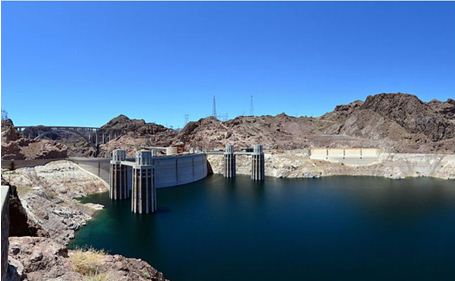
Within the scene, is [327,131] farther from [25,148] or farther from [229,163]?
[25,148]

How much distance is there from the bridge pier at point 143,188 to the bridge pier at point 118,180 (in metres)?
7.53

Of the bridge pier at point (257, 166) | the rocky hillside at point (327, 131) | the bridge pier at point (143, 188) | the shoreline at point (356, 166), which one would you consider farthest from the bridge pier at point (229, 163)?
the bridge pier at point (143, 188)

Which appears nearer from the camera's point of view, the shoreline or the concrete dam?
the concrete dam

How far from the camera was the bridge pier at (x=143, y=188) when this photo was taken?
42531 mm

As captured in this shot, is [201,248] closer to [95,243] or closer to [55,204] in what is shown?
[95,243]

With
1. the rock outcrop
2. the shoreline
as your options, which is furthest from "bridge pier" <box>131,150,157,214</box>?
the shoreline

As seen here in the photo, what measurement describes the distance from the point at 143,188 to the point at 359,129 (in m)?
83.4

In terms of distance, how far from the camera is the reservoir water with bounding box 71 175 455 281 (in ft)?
81.0

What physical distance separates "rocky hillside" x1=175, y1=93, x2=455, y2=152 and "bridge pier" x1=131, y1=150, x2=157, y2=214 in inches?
2155

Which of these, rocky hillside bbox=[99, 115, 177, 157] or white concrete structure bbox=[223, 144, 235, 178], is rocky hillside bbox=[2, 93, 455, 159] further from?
white concrete structure bbox=[223, 144, 235, 178]

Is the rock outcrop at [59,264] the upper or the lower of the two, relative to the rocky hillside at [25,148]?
lower

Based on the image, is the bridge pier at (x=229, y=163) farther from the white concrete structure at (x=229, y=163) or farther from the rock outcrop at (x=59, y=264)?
the rock outcrop at (x=59, y=264)

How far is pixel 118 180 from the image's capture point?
50.9 m

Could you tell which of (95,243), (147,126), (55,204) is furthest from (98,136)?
(95,243)
